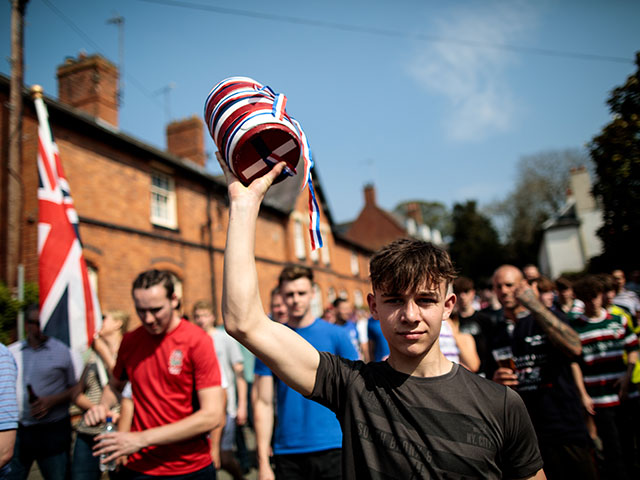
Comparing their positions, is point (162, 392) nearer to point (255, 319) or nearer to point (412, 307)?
point (255, 319)

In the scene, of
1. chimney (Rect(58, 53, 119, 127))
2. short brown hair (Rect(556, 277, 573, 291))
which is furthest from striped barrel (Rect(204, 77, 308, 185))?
chimney (Rect(58, 53, 119, 127))

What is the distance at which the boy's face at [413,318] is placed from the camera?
5.43 feet

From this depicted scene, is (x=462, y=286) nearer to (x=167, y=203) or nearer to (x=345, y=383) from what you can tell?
(x=345, y=383)

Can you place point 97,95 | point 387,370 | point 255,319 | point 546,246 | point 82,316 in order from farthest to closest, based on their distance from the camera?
point 546,246
point 97,95
point 82,316
point 387,370
point 255,319

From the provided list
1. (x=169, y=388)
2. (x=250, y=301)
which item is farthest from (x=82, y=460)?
(x=250, y=301)

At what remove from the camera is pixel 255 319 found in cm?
152

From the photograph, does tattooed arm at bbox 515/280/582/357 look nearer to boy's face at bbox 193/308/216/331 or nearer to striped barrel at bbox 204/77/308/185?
striped barrel at bbox 204/77/308/185

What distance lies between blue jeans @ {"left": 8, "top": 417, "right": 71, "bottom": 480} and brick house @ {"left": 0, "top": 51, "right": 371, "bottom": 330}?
5.48 m

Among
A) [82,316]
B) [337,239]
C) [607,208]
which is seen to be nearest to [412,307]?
[82,316]

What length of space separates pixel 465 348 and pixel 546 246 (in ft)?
121

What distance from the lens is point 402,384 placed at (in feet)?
5.59

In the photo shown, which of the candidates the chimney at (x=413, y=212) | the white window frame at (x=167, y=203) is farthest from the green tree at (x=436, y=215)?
the white window frame at (x=167, y=203)

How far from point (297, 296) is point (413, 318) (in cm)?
213

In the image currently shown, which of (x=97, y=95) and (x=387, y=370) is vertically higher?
(x=97, y=95)
